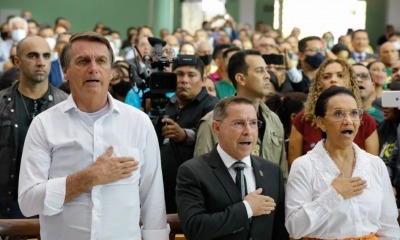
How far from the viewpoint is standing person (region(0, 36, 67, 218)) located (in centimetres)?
502

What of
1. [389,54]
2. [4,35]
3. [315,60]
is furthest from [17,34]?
[315,60]

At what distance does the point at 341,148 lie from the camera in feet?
13.4

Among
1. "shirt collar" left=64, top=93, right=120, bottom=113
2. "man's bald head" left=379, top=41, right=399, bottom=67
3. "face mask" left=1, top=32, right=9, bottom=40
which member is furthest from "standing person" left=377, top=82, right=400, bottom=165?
"face mask" left=1, top=32, right=9, bottom=40

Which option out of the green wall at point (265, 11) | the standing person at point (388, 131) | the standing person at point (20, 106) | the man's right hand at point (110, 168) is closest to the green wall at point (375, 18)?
the green wall at point (265, 11)

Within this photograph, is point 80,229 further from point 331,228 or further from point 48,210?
point 331,228

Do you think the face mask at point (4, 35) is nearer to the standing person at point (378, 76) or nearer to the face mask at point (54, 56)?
the face mask at point (54, 56)

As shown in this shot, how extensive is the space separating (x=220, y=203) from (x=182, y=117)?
1.88 m

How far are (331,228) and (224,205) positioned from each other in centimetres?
56

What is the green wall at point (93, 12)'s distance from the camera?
21953mm

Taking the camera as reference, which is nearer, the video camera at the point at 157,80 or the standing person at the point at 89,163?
the standing person at the point at 89,163

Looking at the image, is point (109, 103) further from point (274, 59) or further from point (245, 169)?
point (274, 59)

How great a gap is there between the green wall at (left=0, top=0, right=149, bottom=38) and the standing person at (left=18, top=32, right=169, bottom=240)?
18.7 m

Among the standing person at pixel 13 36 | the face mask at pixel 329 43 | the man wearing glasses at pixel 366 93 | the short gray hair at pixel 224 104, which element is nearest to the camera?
the short gray hair at pixel 224 104

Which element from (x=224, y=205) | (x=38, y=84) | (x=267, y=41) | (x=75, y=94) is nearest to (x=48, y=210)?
(x=75, y=94)
